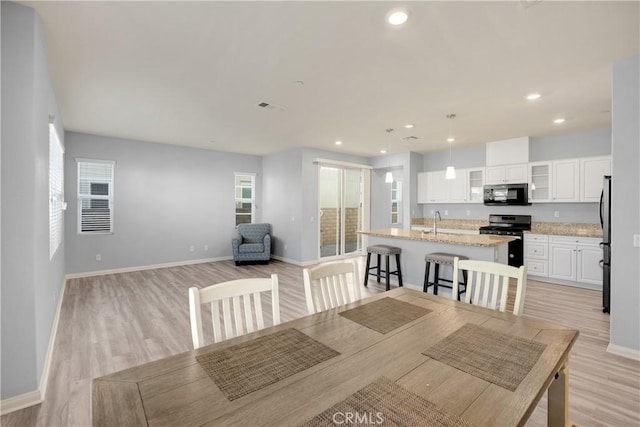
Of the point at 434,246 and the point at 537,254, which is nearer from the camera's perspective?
the point at 434,246

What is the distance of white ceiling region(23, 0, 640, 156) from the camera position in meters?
2.10

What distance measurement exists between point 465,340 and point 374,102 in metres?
3.14

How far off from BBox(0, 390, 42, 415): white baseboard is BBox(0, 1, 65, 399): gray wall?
26 mm

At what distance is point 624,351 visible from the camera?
267 centimetres

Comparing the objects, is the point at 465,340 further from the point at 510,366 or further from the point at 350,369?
the point at 350,369

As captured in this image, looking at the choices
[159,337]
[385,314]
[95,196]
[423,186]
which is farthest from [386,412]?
[423,186]

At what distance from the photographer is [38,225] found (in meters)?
2.25

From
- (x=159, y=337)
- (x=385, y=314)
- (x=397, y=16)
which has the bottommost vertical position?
(x=159, y=337)

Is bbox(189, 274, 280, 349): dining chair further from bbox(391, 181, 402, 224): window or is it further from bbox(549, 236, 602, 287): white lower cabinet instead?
bbox(391, 181, 402, 224): window

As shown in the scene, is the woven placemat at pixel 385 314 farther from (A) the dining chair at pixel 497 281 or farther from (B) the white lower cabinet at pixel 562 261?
(B) the white lower cabinet at pixel 562 261

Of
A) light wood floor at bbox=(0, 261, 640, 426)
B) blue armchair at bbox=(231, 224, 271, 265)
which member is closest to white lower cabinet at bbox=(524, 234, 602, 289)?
light wood floor at bbox=(0, 261, 640, 426)

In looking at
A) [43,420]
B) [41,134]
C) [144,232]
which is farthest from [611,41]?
[144,232]

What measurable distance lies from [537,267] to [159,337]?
599 cm

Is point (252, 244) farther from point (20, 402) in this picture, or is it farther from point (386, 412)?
point (386, 412)
